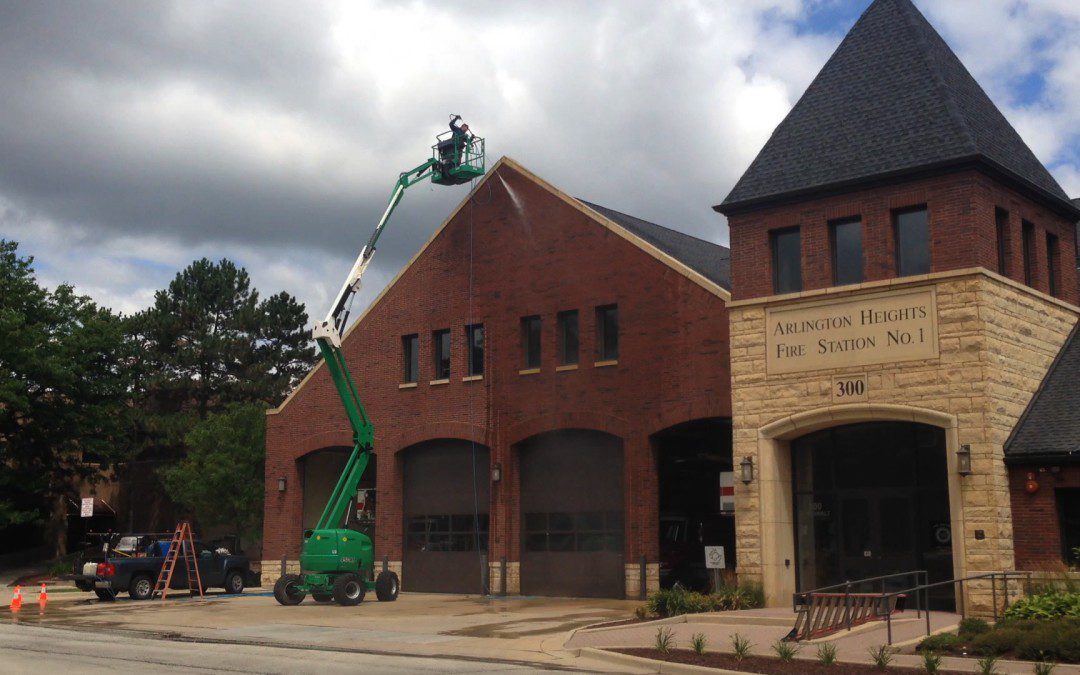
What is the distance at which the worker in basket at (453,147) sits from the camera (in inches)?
1451

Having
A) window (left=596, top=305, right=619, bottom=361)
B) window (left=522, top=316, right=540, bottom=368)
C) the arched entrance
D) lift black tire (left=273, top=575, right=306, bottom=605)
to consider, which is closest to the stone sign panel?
the arched entrance

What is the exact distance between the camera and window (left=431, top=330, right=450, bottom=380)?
36531 mm

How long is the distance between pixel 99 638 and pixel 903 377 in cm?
1645

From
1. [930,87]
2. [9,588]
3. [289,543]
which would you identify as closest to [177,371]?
[9,588]

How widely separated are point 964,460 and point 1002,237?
5320mm

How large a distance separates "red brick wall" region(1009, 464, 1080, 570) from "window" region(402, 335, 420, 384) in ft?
64.8

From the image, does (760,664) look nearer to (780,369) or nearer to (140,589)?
(780,369)

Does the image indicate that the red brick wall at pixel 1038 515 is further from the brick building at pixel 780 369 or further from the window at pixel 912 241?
the window at pixel 912 241

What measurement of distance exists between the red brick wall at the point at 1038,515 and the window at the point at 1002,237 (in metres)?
4.49

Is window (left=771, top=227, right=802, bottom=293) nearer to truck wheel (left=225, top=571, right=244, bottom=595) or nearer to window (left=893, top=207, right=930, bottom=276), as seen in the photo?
window (left=893, top=207, right=930, bottom=276)

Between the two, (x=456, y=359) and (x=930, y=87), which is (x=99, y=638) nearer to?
(x=456, y=359)

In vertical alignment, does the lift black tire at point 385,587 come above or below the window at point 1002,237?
below

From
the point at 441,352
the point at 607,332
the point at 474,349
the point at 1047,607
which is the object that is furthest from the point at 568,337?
the point at 1047,607

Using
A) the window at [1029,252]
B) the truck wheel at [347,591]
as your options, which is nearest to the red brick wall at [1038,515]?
the window at [1029,252]
